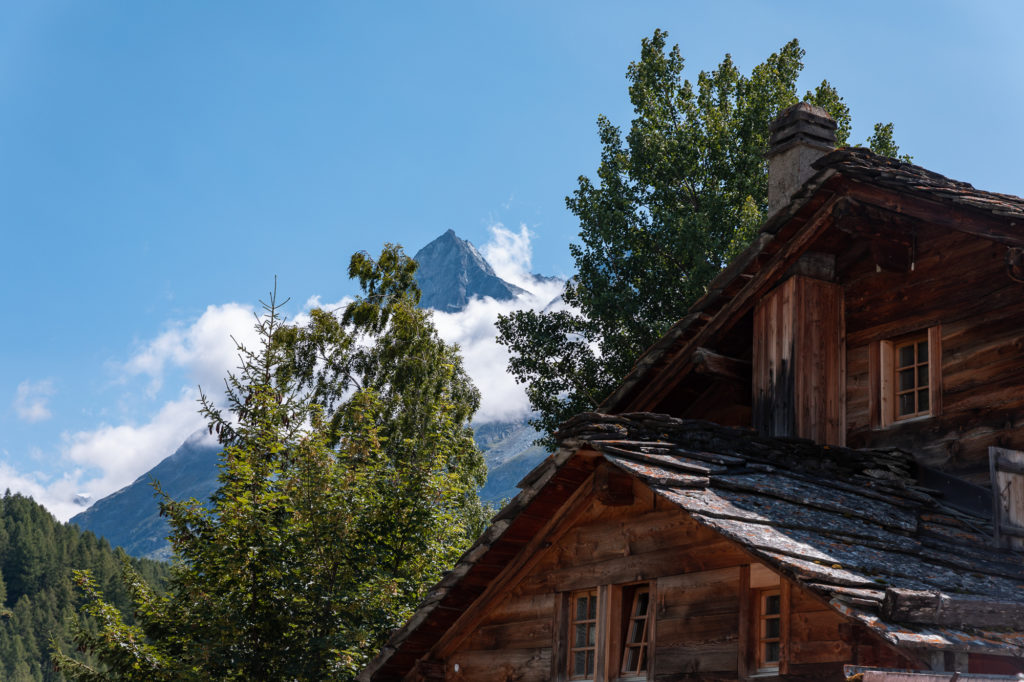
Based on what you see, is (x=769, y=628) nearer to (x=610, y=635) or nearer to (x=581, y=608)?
(x=610, y=635)

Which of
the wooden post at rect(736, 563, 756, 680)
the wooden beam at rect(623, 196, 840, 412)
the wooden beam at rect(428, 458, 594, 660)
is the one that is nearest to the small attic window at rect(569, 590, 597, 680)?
the wooden beam at rect(428, 458, 594, 660)

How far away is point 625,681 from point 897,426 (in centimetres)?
388

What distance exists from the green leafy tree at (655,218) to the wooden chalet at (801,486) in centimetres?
1606

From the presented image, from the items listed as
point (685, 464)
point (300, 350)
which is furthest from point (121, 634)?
point (300, 350)

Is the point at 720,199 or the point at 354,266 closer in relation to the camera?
the point at 720,199

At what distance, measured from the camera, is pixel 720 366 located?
493 inches

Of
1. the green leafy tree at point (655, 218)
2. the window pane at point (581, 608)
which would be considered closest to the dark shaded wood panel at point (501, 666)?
the window pane at point (581, 608)

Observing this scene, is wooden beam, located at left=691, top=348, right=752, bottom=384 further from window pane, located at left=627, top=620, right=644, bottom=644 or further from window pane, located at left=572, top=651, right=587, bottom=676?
window pane, located at left=572, top=651, right=587, bottom=676

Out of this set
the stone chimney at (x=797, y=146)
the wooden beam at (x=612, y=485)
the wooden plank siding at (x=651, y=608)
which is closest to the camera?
the wooden plank siding at (x=651, y=608)

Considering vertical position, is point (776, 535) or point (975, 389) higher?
point (975, 389)

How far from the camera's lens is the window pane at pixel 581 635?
10.2m

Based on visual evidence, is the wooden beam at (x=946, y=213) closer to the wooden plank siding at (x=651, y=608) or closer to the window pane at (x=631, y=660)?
the wooden plank siding at (x=651, y=608)

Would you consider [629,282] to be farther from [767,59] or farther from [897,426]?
[897,426]

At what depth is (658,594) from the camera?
9414 millimetres
